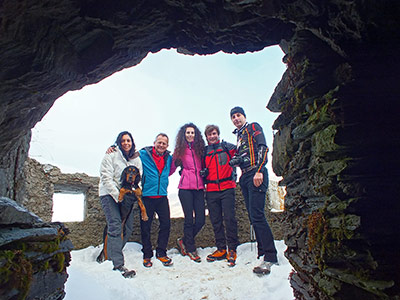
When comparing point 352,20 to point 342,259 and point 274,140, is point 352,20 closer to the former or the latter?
point 274,140

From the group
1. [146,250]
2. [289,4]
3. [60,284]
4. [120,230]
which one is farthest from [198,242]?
[289,4]

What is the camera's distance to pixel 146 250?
536 centimetres

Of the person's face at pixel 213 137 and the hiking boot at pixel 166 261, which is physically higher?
the person's face at pixel 213 137

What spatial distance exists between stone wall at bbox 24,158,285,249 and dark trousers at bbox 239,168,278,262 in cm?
249

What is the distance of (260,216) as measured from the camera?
4539 mm

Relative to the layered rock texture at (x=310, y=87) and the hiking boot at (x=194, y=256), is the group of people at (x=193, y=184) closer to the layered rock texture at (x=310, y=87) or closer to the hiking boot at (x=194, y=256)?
the hiking boot at (x=194, y=256)

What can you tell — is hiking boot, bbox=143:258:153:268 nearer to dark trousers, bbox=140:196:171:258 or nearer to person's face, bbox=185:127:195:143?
dark trousers, bbox=140:196:171:258

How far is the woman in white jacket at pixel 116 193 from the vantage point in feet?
15.3

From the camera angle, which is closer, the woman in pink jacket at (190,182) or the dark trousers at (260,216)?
→ the dark trousers at (260,216)

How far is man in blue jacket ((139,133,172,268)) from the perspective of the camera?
542cm

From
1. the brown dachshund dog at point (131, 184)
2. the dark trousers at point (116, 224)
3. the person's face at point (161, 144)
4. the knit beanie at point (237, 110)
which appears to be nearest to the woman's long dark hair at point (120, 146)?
the brown dachshund dog at point (131, 184)

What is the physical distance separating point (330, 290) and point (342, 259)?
0.29 meters

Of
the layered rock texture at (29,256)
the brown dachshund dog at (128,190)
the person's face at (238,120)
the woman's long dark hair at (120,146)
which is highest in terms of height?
the person's face at (238,120)

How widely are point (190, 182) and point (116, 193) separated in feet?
4.78
